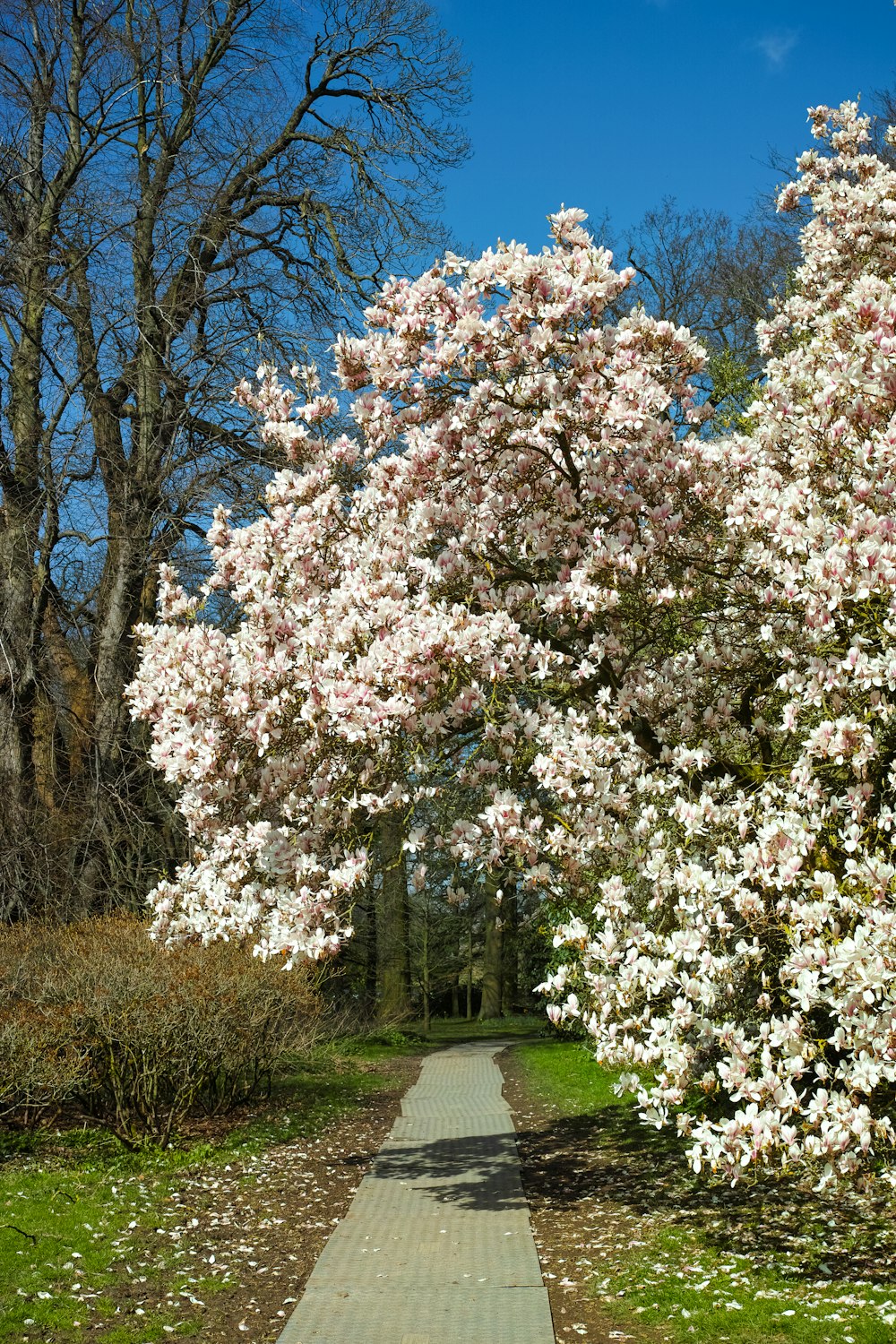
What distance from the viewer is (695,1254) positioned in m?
6.42

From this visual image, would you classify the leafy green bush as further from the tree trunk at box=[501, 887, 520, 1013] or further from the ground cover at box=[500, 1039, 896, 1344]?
the tree trunk at box=[501, 887, 520, 1013]

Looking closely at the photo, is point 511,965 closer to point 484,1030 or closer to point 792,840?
point 484,1030

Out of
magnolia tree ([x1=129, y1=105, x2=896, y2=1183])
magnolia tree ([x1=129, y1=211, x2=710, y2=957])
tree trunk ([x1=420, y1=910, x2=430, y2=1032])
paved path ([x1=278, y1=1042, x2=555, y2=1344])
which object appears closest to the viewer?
magnolia tree ([x1=129, y1=105, x2=896, y2=1183])

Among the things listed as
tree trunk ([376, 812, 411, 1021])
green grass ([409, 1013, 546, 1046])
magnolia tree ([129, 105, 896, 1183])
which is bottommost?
green grass ([409, 1013, 546, 1046])

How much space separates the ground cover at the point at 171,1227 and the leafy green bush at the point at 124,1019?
0.42 meters

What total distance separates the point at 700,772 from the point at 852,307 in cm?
247

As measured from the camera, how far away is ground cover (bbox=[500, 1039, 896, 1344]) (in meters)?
5.16

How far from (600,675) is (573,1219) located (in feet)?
13.0

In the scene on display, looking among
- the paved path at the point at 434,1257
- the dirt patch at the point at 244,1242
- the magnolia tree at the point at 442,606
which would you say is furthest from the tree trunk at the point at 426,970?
the magnolia tree at the point at 442,606

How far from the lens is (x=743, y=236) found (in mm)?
19484

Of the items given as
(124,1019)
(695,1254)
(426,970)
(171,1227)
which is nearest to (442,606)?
(695,1254)

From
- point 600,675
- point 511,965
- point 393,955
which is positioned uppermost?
point 600,675

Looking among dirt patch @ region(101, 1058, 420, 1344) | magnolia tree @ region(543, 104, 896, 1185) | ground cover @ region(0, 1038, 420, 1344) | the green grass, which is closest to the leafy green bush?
ground cover @ region(0, 1038, 420, 1344)

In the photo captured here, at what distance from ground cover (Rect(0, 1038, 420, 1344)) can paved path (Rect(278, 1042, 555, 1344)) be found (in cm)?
24
